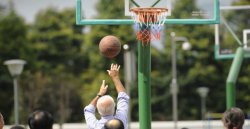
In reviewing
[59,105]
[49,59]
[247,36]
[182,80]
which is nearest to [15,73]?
[247,36]

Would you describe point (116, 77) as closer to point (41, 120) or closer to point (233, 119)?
point (233, 119)

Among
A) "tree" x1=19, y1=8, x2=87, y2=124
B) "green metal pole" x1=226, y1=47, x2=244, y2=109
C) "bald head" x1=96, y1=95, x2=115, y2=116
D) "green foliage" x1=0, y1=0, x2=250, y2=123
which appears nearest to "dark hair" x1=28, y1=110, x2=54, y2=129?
"bald head" x1=96, y1=95, x2=115, y2=116

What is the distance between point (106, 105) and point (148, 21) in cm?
451

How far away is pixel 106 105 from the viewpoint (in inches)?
299

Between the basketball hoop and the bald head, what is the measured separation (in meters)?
4.28

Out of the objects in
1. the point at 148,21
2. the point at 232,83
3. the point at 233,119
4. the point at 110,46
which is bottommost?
the point at 232,83

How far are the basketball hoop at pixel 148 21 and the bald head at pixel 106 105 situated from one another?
14.0 ft

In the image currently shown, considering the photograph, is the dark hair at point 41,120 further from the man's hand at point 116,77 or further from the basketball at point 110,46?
the basketball at point 110,46

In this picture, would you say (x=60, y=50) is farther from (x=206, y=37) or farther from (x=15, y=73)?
(x=15, y=73)

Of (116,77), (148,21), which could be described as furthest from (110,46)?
(116,77)

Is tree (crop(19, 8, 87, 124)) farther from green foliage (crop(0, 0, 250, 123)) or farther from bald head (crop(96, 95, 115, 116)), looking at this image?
bald head (crop(96, 95, 115, 116))

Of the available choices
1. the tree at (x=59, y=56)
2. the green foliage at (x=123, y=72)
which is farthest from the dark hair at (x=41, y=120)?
the tree at (x=59, y=56)

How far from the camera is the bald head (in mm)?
7559

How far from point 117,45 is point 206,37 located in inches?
2072
